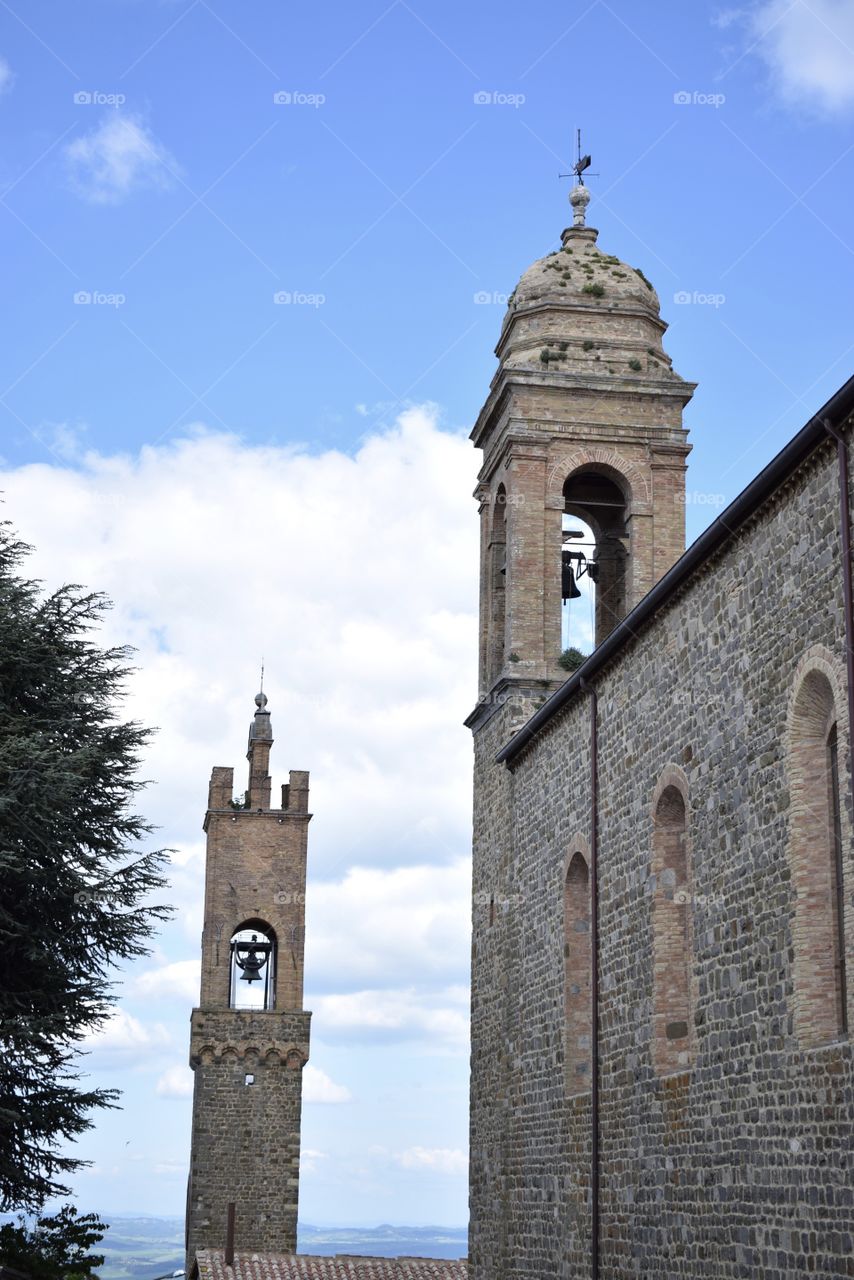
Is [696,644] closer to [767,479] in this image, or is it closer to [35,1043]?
[767,479]

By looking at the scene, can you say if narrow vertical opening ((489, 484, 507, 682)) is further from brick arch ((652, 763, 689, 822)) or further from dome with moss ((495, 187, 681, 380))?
brick arch ((652, 763, 689, 822))

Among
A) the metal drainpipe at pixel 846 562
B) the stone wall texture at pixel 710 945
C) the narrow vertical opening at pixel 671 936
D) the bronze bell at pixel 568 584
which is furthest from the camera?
the bronze bell at pixel 568 584

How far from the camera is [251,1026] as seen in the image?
41.2 meters

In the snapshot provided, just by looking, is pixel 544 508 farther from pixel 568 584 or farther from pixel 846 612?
pixel 846 612

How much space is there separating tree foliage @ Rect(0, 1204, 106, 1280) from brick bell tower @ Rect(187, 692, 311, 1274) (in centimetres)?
1606

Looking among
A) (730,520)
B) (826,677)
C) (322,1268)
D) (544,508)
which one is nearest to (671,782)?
(730,520)

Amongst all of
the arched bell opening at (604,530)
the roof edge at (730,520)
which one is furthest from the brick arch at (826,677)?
the arched bell opening at (604,530)

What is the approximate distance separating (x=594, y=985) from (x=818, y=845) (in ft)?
19.8

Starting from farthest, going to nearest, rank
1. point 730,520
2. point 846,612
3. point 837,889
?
point 730,520 < point 837,889 < point 846,612

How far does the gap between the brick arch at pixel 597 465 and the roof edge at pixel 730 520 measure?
537 cm

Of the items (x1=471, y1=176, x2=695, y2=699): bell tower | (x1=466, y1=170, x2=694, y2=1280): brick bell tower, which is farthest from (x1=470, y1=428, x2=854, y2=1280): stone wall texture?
(x1=471, y1=176, x2=695, y2=699): bell tower

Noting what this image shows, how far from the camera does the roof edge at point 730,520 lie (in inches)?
459

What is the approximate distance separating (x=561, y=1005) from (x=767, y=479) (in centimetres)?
855

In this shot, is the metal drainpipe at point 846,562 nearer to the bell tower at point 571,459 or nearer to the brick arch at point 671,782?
the brick arch at point 671,782
